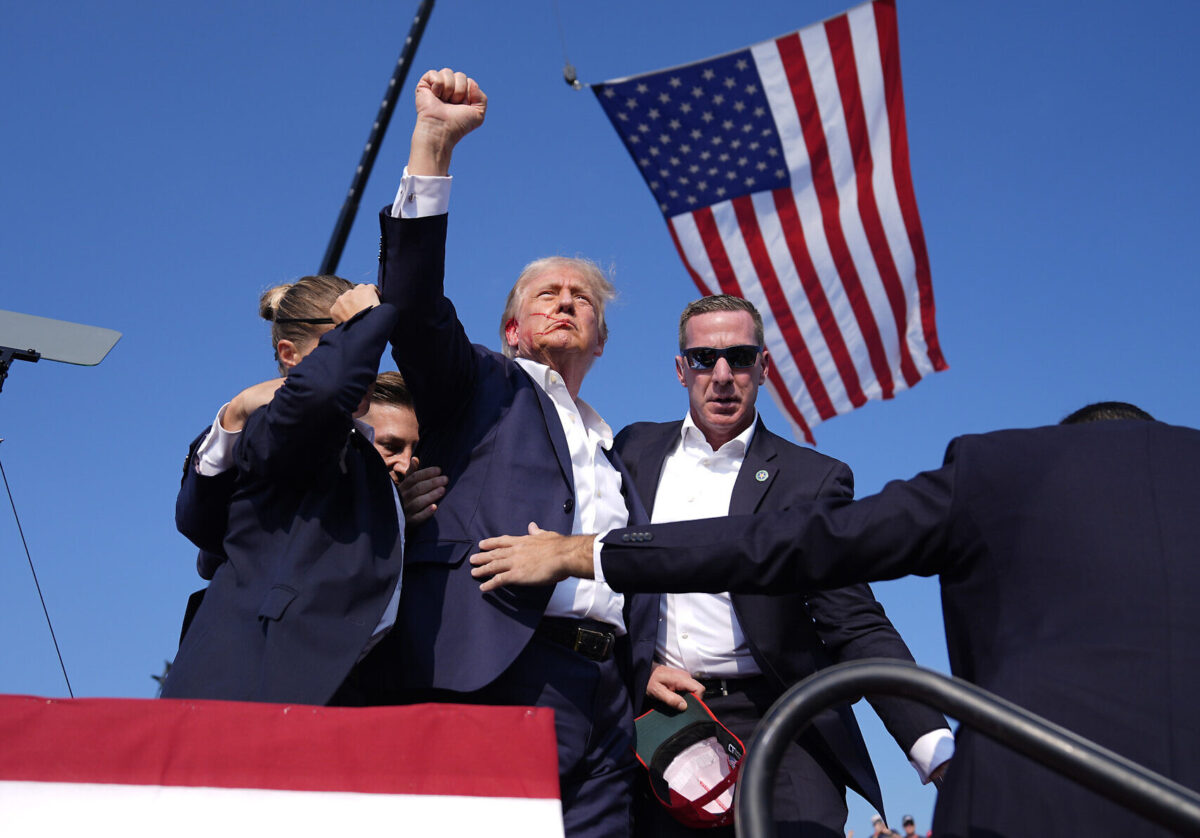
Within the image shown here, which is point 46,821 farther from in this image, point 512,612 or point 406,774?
point 512,612

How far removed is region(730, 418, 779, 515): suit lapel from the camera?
4.22 metres

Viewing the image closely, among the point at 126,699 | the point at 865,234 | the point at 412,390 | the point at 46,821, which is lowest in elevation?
the point at 46,821

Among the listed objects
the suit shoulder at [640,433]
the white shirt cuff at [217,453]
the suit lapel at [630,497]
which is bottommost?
the white shirt cuff at [217,453]

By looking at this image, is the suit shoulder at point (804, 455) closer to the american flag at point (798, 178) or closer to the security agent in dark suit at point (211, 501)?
the security agent in dark suit at point (211, 501)

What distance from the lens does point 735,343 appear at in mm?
4750

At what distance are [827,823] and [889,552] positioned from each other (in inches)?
64.0

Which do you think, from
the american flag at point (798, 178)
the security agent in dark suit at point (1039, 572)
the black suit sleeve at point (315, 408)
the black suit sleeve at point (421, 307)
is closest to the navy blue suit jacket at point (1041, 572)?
the security agent in dark suit at point (1039, 572)

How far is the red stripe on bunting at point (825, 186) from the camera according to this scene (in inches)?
364

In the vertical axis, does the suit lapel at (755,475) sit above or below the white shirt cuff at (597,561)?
above

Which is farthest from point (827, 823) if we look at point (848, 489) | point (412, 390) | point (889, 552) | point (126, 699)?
point (126, 699)

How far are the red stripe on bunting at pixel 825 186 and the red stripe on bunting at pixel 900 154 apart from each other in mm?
505

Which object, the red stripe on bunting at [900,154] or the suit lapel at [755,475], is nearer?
the suit lapel at [755,475]

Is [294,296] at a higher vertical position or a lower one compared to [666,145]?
lower

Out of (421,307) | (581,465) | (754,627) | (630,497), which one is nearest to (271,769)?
(421,307)
